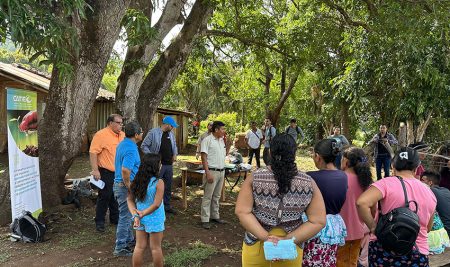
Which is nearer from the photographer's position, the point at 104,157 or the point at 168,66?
the point at 104,157

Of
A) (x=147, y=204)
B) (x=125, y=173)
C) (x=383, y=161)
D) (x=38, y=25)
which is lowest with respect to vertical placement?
(x=383, y=161)

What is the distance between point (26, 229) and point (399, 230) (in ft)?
15.6

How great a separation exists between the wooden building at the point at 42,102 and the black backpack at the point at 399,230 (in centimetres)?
866

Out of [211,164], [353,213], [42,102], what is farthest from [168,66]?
[42,102]

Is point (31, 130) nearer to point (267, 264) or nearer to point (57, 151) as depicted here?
point (57, 151)

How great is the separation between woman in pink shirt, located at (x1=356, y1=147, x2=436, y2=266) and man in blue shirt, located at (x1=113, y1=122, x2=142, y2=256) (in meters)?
2.62

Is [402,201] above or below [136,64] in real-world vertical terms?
below

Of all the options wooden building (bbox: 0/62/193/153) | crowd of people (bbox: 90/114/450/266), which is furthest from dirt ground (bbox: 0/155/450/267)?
wooden building (bbox: 0/62/193/153)

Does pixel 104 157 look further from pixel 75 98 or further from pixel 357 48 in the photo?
pixel 357 48

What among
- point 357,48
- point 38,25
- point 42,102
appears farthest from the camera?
point 42,102

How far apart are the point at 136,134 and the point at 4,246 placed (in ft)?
7.97

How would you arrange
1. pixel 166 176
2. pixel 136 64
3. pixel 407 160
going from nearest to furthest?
pixel 407 160 → pixel 166 176 → pixel 136 64

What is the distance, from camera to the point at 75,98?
20.0 ft

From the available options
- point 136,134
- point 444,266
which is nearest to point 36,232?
point 136,134
